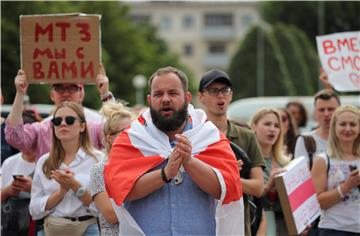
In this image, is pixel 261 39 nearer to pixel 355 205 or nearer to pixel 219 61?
pixel 355 205

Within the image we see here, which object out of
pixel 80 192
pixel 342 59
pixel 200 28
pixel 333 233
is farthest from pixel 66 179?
pixel 200 28

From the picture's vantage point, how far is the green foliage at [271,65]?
1609 inches

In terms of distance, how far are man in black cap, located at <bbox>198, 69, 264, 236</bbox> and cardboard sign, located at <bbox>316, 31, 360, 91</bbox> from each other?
292 cm

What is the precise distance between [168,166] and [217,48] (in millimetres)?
107272

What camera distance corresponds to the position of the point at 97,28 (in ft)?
26.3

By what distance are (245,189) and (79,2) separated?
4196cm

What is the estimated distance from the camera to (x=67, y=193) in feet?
22.3

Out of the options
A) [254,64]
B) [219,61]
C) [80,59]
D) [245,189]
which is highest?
[80,59]

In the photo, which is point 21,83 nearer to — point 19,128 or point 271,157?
point 19,128

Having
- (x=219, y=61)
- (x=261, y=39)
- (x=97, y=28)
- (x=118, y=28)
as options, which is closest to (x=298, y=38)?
(x=261, y=39)

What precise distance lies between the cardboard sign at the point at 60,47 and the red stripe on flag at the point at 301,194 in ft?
6.82

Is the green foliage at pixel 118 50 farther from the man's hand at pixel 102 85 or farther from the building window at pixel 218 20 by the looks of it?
the building window at pixel 218 20

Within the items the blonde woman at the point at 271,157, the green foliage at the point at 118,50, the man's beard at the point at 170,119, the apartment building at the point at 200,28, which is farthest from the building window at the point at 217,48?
the man's beard at the point at 170,119

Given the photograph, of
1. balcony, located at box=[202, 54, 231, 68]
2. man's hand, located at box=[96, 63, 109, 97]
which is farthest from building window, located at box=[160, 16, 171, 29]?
man's hand, located at box=[96, 63, 109, 97]
